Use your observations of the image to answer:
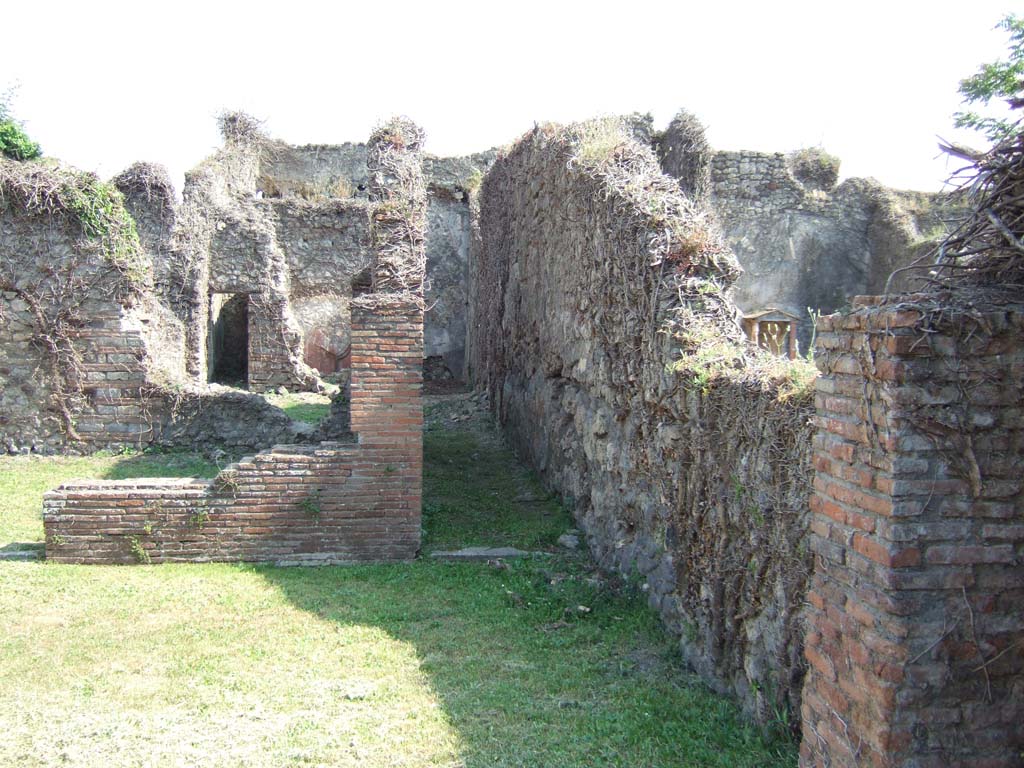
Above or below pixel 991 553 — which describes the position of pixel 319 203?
above

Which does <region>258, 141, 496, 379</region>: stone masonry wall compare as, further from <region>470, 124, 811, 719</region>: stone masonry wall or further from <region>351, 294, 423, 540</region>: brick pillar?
<region>351, 294, 423, 540</region>: brick pillar

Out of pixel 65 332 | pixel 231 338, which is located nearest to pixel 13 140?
pixel 231 338

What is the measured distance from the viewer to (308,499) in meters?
6.23

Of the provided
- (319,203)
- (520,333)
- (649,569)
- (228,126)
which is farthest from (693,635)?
(228,126)

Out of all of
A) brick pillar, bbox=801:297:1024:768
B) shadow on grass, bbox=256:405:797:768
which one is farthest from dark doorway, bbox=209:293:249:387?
brick pillar, bbox=801:297:1024:768

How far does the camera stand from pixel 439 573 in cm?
599

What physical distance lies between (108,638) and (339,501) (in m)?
1.90

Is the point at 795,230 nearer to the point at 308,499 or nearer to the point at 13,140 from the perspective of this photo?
the point at 308,499

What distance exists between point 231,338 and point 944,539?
620 inches

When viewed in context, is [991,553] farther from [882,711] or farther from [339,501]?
[339,501]

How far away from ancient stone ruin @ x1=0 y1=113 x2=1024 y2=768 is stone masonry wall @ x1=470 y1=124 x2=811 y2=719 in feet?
0.08

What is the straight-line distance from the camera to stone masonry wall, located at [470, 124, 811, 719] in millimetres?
3586

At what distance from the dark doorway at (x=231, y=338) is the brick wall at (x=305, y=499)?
10304 millimetres

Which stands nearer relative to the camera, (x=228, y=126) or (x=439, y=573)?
(x=439, y=573)
